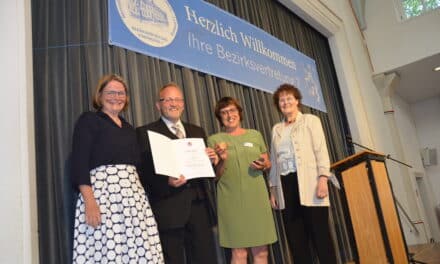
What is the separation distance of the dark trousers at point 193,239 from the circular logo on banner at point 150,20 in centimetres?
126

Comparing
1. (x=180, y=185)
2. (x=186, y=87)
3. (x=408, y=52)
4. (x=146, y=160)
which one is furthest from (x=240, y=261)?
(x=408, y=52)

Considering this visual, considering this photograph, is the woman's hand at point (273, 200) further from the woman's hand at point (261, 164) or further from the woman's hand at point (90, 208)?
the woman's hand at point (90, 208)

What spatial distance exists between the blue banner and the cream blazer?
3.48 ft

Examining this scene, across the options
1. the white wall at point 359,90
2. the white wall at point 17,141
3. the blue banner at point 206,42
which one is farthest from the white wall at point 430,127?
the white wall at point 17,141

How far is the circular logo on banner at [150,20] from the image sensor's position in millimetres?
2561

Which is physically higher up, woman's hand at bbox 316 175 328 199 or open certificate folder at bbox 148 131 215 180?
open certificate folder at bbox 148 131 215 180

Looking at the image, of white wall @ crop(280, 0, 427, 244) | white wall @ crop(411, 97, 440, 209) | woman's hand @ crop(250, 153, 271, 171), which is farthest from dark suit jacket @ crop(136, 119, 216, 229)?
white wall @ crop(411, 97, 440, 209)

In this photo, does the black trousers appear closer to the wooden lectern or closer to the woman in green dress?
the woman in green dress

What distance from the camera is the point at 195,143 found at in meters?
2.00

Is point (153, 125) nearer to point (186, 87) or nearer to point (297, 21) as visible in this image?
point (186, 87)

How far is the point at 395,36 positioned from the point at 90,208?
670 cm

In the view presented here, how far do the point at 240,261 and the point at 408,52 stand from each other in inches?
233

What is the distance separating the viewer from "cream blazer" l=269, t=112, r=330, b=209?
2180 mm

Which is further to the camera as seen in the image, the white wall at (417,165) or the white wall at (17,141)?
the white wall at (417,165)
